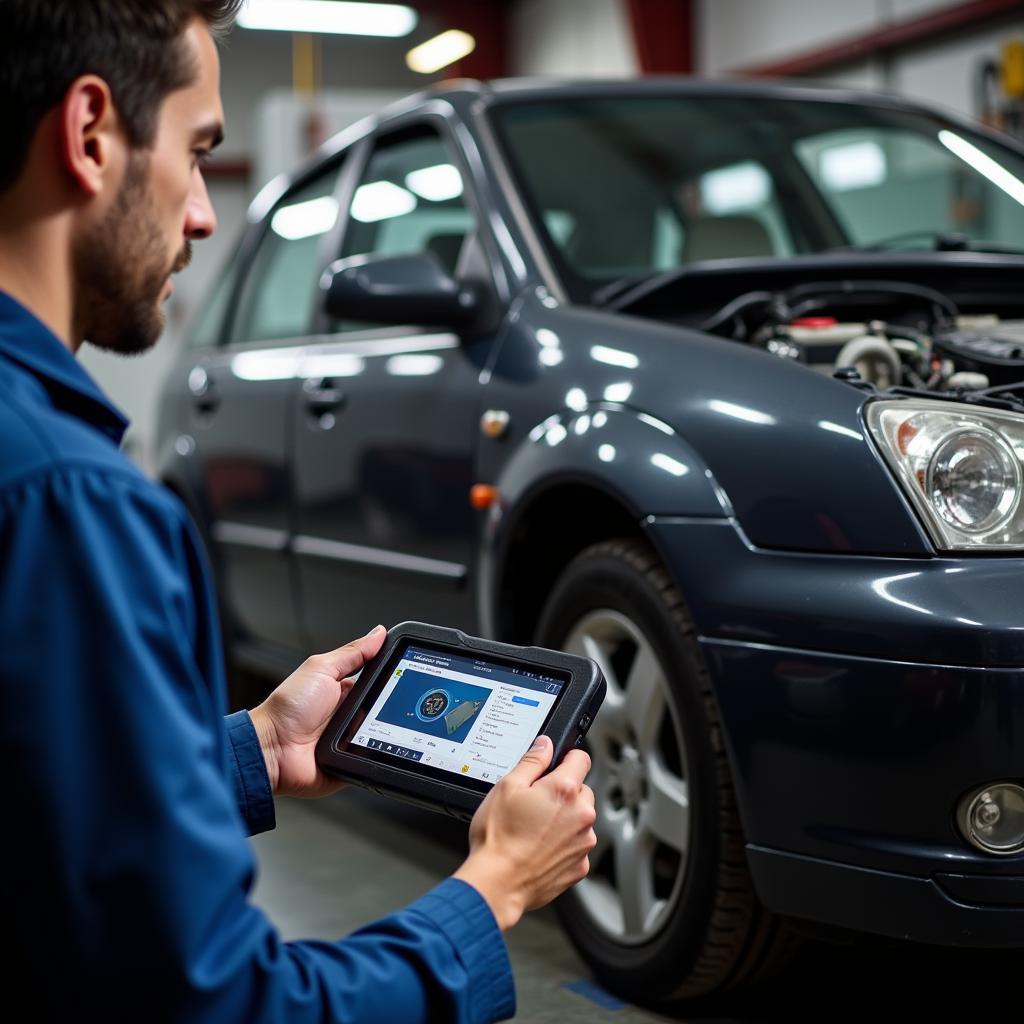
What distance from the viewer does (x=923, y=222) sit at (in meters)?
6.97

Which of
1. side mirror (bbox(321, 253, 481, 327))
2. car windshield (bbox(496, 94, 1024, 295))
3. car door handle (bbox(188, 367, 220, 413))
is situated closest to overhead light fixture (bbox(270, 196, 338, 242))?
car door handle (bbox(188, 367, 220, 413))

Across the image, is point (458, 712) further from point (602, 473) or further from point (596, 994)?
point (596, 994)

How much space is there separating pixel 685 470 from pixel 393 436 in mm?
984

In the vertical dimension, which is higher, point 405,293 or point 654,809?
point 405,293

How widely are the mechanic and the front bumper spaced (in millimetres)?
773

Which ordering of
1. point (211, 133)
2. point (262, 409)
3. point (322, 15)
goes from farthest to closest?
point (322, 15)
point (262, 409)
point (211, 133)

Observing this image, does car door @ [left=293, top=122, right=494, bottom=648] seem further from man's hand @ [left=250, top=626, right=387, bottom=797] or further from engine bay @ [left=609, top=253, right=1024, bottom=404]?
man's hand @ [left=250, top=626, right=387, bottom=797]

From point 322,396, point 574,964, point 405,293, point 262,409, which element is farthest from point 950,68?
point 574,964

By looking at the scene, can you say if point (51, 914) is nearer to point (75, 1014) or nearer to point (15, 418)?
point (75, 1014)

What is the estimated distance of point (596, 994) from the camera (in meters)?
2.37

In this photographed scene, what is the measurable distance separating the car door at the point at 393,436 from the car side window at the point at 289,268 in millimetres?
Answer: 193

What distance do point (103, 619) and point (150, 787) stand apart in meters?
0.10

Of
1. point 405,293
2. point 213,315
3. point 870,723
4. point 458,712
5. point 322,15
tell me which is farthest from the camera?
point 322,15

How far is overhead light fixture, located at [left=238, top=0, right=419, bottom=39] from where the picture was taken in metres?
12.4
